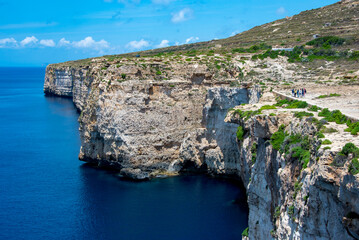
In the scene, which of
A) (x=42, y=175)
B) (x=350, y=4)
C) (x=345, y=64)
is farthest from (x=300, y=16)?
(x=42, y=175)

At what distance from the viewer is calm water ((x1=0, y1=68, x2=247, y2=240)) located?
33.6 metres

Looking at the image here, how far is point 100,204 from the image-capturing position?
39.3 metres

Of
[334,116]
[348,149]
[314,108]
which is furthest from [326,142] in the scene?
[314,108]

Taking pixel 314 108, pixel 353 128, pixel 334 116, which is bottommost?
pixel 353 128

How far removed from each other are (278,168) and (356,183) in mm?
8586

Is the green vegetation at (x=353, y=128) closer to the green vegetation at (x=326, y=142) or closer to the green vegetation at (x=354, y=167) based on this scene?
the green vegetation at (x=326, y=142)

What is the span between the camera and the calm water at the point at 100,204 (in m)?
33.6

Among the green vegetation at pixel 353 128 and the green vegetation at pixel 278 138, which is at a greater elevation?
the green vegetation at pixel 353 128

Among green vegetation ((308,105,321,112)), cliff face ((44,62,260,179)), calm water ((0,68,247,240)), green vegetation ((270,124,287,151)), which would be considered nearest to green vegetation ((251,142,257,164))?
green vegetation ((270,124,287,151))

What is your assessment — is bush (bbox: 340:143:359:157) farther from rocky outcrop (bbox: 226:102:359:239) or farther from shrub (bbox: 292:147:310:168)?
shrub (bbox: 292:147:310:168)

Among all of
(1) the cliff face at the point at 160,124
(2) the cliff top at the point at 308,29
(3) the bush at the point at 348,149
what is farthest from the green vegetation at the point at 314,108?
(2) the cliff top at the point at 308,29

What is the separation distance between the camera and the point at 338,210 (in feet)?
49.9

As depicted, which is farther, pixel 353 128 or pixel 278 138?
pixel 278 138

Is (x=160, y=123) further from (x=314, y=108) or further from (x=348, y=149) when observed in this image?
(x=348, y=149)
